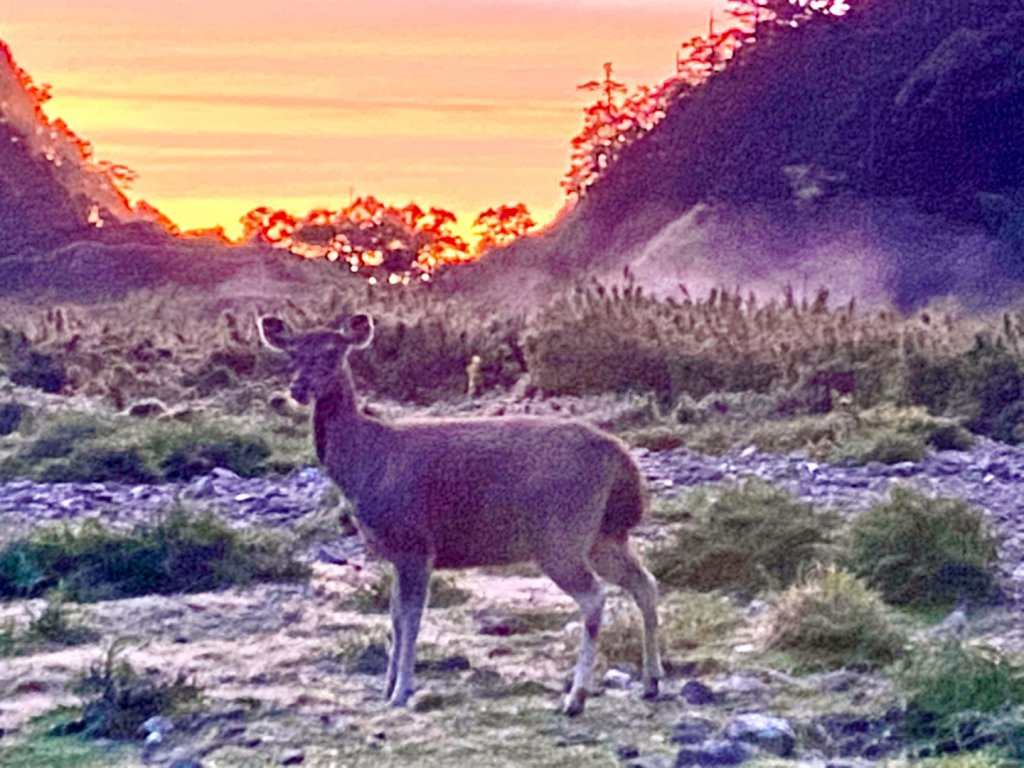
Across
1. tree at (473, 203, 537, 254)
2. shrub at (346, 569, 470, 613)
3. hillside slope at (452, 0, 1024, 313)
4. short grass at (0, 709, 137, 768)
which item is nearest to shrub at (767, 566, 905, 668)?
shrub at (346, 569, 470, 613)

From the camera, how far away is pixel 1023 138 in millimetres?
55250

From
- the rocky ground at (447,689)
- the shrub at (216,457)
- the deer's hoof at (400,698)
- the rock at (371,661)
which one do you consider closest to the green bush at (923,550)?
Answer: the rocky ground at (447,689)

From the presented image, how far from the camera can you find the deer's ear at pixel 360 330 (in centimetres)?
1020

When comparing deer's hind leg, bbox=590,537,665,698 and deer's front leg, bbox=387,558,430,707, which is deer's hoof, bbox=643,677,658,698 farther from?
deer's front leg, bbox=387,558,430,707

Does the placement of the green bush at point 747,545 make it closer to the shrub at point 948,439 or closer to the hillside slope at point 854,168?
the shrub at point 948,439

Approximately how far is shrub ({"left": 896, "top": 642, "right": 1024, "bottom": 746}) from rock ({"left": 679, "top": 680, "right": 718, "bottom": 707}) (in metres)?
0.81

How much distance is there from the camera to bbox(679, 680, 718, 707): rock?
9.23 meters

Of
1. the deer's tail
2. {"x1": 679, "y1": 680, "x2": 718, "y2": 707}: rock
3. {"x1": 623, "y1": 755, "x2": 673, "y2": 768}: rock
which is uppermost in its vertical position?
the deer's tail

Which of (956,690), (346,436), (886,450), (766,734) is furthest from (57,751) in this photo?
(886,450)

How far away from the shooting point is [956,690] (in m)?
8.66

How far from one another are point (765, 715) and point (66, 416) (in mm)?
12110

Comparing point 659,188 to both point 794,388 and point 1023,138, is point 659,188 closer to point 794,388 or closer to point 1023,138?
point 1023,138

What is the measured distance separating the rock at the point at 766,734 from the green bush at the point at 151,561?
177 inches

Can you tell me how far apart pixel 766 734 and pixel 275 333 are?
323 centimetres
